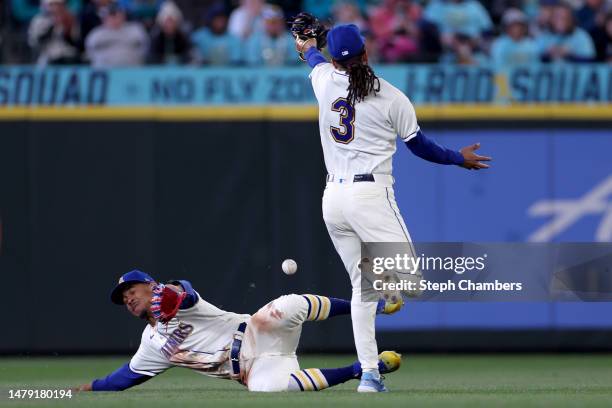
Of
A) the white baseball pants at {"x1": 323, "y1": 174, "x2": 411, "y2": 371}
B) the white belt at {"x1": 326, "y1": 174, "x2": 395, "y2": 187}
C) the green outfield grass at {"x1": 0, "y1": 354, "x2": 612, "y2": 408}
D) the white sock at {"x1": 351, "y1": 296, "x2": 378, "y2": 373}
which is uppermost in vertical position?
the white belt at {"x1": 326, "y1": 174, "x2": 395, "y2": 187}

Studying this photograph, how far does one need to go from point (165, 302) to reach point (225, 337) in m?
0.49

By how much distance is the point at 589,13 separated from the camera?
49.1ft

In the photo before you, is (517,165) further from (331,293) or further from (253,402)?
(253,402)

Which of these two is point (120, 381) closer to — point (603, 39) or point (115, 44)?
point (115, 44)

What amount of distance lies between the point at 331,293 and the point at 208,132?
200cm

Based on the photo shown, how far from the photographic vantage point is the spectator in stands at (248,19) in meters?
14.1

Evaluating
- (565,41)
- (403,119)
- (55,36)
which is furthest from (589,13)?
(403,119)

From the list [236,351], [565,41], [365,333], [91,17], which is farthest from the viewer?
[91,17]

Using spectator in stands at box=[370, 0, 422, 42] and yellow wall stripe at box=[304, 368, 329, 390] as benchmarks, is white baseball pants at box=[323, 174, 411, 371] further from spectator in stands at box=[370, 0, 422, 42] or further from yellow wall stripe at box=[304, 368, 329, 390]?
spectator in stands at box=[370, 0, 422, 42]

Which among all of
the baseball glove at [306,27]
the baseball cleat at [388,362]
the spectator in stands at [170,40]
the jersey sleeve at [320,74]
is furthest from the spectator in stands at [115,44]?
the baseball cleat at [388,362]

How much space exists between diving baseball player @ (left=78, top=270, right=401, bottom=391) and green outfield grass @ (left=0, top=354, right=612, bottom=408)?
0.15 m

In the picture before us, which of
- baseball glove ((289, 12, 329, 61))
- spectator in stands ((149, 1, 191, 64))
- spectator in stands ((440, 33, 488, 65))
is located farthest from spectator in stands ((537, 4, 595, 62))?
baseball glove ((289, 12, 329, 61))

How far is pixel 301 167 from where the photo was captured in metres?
13.1

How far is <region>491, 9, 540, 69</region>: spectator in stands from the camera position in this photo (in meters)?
13.7
